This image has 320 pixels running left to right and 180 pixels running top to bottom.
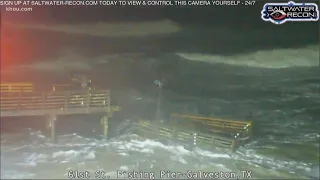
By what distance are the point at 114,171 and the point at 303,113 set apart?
2023 millimetres

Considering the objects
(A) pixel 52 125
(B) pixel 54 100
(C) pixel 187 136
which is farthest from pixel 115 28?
(C) pixel 187 136

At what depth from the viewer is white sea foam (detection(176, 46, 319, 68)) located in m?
4.16

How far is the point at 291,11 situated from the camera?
3.83 m

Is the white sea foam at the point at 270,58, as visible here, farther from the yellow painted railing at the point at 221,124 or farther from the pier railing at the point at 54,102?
the pier railing at the point at 54,102

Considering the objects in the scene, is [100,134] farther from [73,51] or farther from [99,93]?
[73,51]

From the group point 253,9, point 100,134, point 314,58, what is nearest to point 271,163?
point 314,58

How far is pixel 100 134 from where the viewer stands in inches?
168

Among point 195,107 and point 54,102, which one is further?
point 195,107

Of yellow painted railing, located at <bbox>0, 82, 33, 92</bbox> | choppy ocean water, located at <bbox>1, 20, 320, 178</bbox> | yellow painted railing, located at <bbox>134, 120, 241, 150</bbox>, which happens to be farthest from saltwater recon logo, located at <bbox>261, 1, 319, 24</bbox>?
yellow painted railing, located at <bbox>0, 82, 33, 92</bbox>

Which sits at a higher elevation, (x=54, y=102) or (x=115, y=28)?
(x=115, y=28)

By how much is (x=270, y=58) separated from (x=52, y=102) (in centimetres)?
236

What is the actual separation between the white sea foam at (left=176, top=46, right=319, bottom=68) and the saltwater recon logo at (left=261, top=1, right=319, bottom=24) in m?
0.39

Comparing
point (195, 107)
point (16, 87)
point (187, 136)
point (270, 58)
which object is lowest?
point (187, 136)

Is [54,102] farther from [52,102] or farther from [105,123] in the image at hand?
[105,123]
